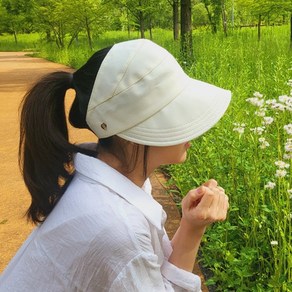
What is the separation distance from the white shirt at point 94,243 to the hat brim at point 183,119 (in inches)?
4.8

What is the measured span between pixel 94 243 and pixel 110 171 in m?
0.19

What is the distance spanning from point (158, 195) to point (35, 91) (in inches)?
105

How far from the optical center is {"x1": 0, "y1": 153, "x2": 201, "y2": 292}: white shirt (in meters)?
1.04

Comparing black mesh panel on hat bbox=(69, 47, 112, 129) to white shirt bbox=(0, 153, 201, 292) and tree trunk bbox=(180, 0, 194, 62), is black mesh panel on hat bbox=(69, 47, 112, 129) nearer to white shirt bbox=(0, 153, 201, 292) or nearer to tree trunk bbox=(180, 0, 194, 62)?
white shirt bbox=(0, 153, 201, 292)

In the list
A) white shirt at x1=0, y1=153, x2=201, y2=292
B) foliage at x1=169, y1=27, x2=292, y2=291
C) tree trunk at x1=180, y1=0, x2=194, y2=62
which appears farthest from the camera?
tree trunk at x1=180, y1=0, x2=194, y2=62

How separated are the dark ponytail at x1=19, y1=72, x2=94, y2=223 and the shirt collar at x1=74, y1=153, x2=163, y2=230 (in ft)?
0.23

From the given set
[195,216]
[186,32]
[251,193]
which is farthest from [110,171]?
[186,32]

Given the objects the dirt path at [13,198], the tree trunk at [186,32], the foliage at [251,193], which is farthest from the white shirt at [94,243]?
the tree trunk at [186,32]

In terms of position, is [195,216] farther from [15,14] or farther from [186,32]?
[15,14]

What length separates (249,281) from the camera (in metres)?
2.26

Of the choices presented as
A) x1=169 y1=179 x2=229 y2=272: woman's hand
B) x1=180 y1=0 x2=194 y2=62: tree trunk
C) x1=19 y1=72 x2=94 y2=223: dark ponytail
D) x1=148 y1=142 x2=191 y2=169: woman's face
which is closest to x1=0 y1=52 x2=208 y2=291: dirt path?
x1=19 y1=72 x2=94 y2=223: dark ponytail

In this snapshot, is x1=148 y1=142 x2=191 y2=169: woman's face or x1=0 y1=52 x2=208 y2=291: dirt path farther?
x1=0 y1=52 x2=208 y2=291: dirt path

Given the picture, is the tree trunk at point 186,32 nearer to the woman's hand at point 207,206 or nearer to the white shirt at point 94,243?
the woman's hand at point 207,206

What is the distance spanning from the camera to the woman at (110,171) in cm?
105
